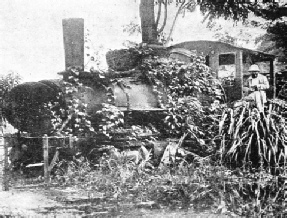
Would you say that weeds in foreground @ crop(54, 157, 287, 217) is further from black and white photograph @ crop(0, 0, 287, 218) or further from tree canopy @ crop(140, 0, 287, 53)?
tree canopy @ crop(140, 0, 287, 53)

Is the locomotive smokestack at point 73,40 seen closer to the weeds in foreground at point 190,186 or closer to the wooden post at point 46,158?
the wooden post at point 46,158

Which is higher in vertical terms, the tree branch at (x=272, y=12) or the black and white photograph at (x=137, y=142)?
the tree branch at (x=272, y=12)

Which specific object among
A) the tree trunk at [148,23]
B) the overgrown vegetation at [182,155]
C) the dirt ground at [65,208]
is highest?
the tree trunk at [148,23]

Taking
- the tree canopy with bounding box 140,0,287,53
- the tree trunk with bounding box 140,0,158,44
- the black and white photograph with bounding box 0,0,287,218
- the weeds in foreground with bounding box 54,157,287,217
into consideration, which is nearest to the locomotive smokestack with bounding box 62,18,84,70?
the black and white photograph with bounding box 0,0,287,218

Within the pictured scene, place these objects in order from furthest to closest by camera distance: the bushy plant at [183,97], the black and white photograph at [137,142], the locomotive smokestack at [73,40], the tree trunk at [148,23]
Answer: the tree trunk at [148,23], the bushy plant at [183,97], the locomotive smokestack at [73,40], the black and white photograph at [137,142]

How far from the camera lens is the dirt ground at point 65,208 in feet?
19.1

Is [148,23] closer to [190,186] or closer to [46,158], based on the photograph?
[46,158]

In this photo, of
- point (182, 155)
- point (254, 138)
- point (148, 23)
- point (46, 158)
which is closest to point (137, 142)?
point (182, 155)

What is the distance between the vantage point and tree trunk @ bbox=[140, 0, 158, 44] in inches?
489

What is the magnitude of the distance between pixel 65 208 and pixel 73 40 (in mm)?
3960

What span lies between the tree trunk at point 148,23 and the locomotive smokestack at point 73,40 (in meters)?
3.46

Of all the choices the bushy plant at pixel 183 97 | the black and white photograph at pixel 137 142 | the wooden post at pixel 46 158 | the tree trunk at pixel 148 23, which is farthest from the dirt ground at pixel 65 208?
the tree trunk at pixel 148 23

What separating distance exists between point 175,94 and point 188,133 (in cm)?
120

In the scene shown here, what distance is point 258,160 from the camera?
7418mm
